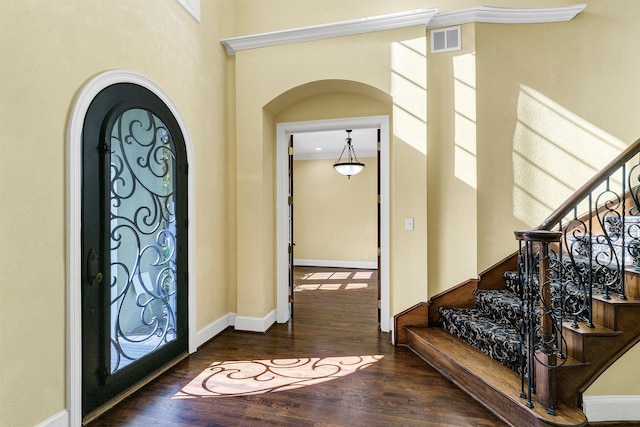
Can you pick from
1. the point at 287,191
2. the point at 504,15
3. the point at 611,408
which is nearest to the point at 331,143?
the point at 287,191

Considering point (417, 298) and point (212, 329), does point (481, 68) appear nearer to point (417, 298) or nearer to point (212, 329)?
point (417, 298)

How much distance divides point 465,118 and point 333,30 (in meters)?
1.67

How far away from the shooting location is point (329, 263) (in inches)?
305

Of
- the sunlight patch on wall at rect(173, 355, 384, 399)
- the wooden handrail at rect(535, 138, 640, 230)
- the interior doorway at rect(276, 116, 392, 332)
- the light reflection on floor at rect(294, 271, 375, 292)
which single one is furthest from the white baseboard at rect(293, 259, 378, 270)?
the wooden handrail at rect(535, 138, 640, 230)

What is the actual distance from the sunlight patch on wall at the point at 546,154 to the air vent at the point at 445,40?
86cm

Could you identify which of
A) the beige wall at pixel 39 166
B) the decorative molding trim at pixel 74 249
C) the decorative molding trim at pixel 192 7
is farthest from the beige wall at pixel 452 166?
the decorative molding trim at pixel 74 249

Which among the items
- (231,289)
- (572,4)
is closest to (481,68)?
(572,4)

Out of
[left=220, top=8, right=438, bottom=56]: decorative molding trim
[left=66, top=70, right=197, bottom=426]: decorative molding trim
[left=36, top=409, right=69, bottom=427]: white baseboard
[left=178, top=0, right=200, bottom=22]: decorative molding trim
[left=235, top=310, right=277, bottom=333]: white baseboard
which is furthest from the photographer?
[left=235, top=310, right=277, bottom=333]: white baseboard

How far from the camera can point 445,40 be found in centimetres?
313

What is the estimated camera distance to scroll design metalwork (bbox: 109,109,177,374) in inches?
84.9

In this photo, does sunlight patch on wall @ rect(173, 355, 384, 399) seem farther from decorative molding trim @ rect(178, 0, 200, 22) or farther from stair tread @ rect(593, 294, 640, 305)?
decorative molding trim @ rect(178, 0, 200, 22)

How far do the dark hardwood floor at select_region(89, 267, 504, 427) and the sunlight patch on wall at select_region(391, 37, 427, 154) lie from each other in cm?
211

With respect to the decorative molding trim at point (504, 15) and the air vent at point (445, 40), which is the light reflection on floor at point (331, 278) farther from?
the decorative molding trim at point (504, 15)

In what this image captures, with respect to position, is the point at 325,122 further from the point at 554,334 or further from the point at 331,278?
the point at 331,278
